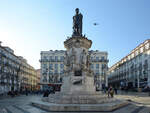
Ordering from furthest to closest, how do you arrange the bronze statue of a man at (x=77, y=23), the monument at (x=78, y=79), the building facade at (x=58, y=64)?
the building facade at (x=58, y=64), the bronze statue of a man at (x=77, y=23), the monument at (x=78, y=79)

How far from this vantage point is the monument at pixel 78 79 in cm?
1460

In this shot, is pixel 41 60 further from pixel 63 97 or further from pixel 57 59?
pixel 63 97

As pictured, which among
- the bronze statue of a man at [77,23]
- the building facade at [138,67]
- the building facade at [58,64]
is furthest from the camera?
the building facade at [58,64]

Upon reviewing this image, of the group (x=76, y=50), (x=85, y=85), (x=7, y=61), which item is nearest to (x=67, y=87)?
(x=85, y=85)

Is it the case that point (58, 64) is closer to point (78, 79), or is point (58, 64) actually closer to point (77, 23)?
point (77, 23)

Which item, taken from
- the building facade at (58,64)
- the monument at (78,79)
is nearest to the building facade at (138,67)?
the building facade at (58,64)

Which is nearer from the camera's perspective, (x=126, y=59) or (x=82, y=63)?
(x=82, y=63)

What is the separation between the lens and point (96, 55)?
296 ft

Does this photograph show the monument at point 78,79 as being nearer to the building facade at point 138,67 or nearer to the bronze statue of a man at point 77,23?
the bronze statue of a man at point 77,23

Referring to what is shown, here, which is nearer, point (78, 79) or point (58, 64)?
point (78, 79)

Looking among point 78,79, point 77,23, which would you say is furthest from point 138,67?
point 78,79

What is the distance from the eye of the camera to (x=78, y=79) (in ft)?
54.8

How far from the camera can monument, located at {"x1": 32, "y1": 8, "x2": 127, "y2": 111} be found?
14595mm

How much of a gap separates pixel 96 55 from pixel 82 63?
7336 centimetres
